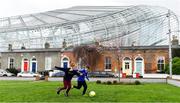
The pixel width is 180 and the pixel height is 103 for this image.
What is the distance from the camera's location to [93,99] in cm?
1717

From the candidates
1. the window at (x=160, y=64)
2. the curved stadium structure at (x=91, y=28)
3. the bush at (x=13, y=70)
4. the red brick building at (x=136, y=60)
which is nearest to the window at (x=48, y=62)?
the bush at (x=13, y=70)

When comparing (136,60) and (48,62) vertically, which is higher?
(136,60)

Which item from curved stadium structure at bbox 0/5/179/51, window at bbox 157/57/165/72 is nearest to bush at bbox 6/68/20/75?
curved stadium structure at bbox 0/5/179/51

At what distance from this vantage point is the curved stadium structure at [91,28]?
221 feet

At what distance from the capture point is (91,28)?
222ft

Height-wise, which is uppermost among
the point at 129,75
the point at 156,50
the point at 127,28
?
the point at 127,28

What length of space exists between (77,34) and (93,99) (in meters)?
51.4

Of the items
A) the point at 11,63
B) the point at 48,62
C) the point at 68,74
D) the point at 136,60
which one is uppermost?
the point at 136,60

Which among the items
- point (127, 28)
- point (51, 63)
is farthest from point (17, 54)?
point (127, 28)

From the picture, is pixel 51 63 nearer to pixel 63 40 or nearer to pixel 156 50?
pixel 63 40

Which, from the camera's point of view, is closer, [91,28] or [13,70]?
[13,70]

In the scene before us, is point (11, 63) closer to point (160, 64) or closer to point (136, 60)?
point (136, 60)

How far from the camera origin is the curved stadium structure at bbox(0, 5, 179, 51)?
67.3m

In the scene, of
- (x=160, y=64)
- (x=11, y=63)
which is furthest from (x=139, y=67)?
(x=11, y=63)
